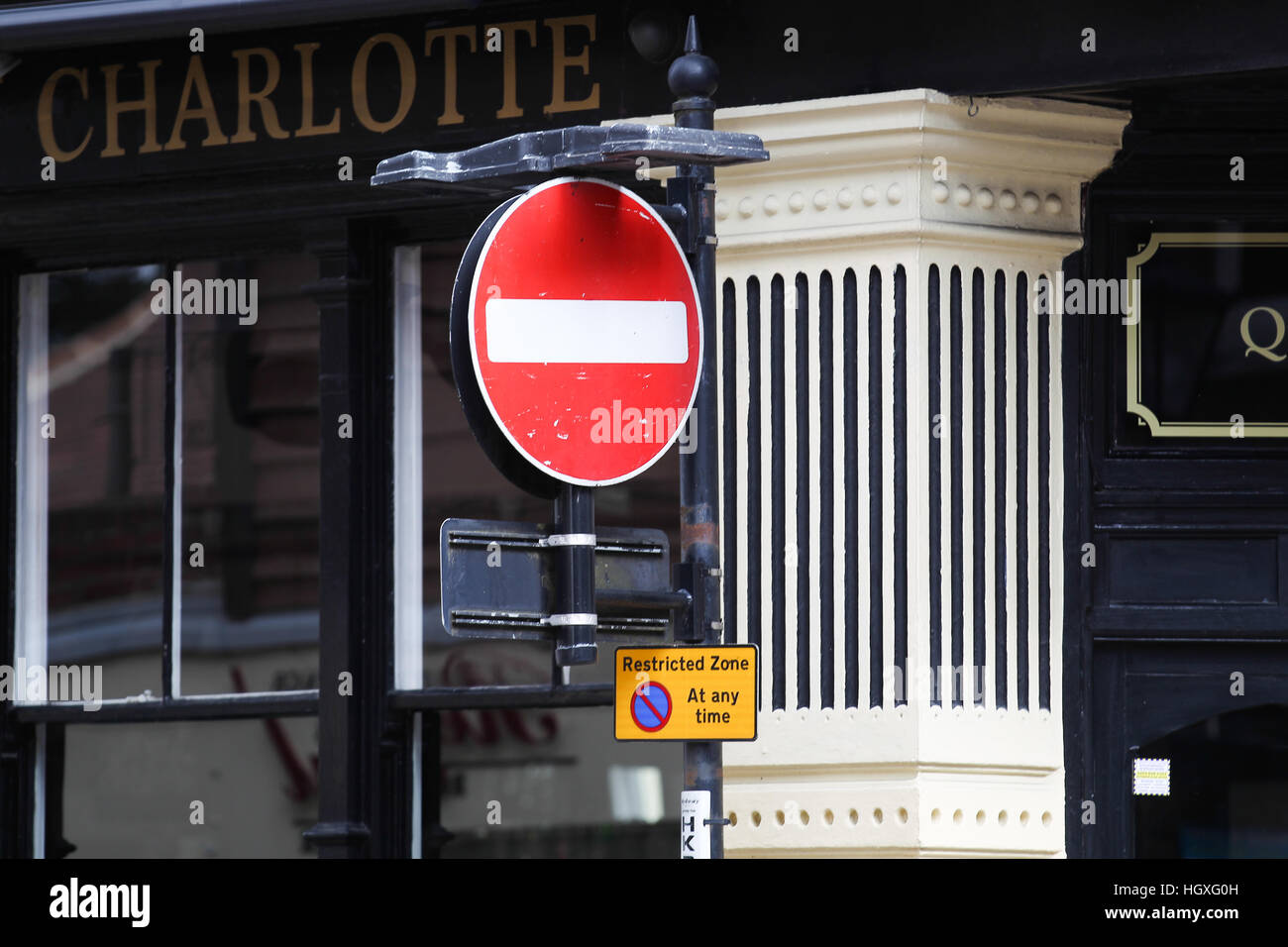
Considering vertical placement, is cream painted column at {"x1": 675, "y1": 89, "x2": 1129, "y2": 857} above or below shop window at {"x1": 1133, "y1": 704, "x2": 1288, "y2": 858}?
above

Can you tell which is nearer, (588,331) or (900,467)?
(588,331)

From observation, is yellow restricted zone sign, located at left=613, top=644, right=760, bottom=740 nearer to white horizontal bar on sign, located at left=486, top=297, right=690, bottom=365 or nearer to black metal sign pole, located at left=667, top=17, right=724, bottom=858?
black metal sign pole, located at left=667, top=17, right=724, bottom=858

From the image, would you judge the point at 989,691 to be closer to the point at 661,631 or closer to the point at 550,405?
the point at 661,631

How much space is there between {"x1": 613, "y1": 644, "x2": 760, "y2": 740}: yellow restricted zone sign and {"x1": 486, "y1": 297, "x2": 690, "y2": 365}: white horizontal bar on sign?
0.84 metres

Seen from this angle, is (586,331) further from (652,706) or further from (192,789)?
(192,789)

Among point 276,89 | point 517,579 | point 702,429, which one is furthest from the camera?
point 276,89

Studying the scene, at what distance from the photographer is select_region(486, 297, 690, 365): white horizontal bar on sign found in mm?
6715

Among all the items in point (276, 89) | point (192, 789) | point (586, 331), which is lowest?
point (192, 789)

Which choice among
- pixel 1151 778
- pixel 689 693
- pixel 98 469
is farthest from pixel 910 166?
pixel 98 469

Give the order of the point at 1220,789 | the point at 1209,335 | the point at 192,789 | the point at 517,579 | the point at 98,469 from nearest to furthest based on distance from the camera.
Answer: the point at 517,579 → the point at 1220,789 → the point at 1209,335 → the point at 192,789 → the point at 98,469

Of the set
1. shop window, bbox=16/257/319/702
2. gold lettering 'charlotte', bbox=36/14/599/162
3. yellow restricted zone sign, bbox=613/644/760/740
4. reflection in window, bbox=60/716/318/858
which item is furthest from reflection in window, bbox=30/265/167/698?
yellow restricted zone sign, bbox=613/644/760/740

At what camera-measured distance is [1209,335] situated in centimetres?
873

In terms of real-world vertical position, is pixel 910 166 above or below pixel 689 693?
above
